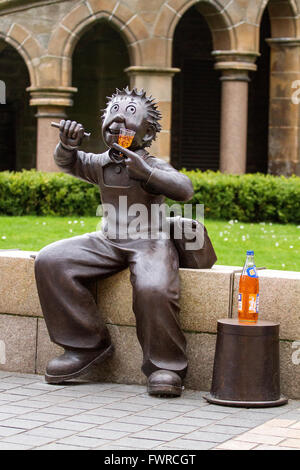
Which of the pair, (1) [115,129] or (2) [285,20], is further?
(2) [285,20]

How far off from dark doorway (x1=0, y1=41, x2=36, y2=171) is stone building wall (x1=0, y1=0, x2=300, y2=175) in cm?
483

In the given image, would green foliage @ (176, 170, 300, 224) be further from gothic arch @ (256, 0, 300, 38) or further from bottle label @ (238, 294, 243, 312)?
bottle label @ (238, 294, 243, 312)

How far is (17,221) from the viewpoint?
Result: 11680 mm

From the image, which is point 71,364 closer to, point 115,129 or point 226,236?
point 115,129

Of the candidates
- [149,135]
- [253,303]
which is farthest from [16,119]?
[253,303]

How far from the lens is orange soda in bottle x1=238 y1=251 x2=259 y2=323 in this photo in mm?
6113

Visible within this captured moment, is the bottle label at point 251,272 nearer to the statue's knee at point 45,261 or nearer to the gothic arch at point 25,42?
the statue's knee at point 45,261

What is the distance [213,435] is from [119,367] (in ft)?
5.00

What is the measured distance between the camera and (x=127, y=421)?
5.63m

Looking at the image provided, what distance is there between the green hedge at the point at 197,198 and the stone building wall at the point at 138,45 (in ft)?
9.66

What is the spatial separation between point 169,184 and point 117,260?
0.60 meters
